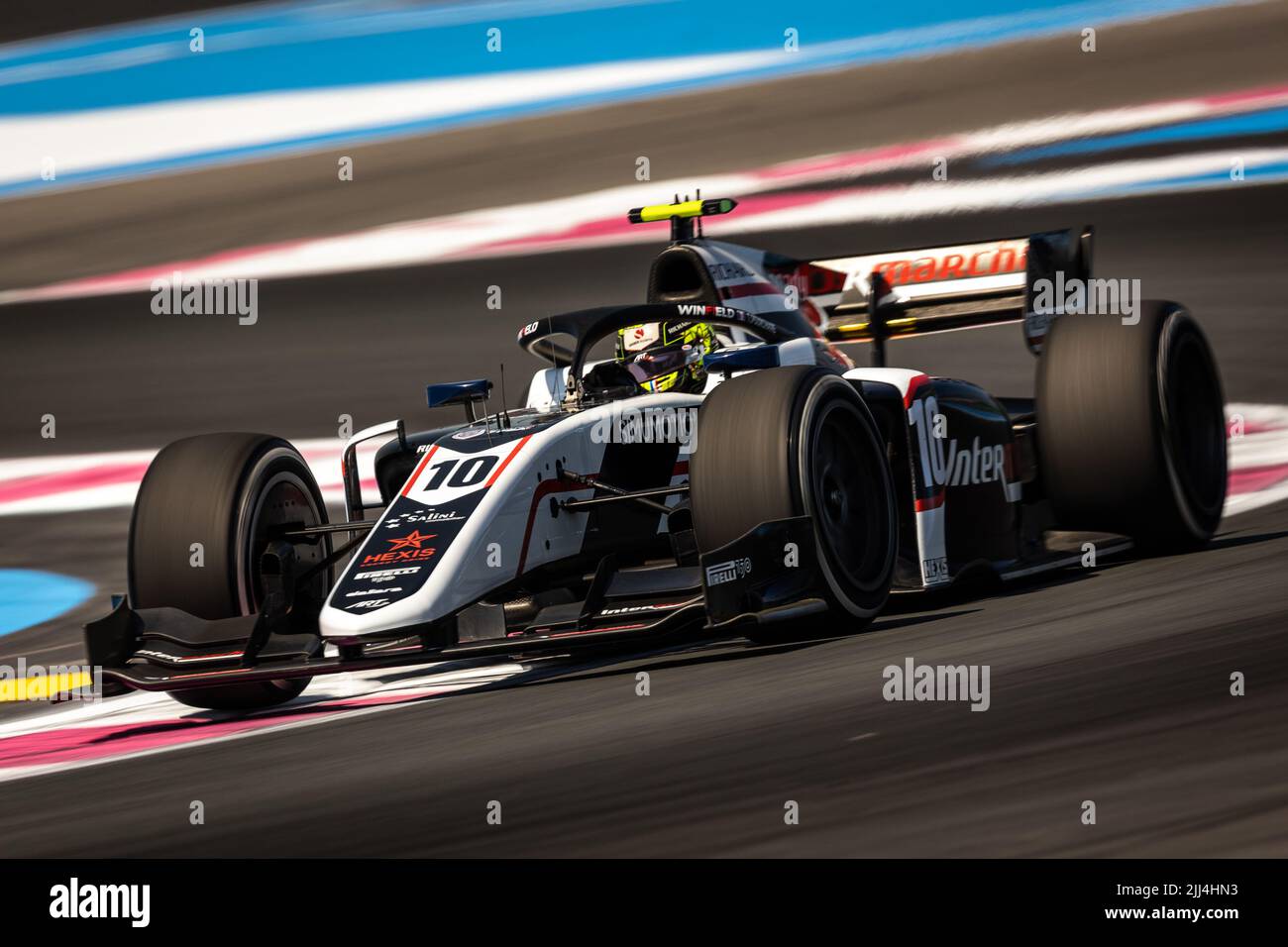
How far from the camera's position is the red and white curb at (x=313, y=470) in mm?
11237

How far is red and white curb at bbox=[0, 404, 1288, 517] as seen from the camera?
11.2m

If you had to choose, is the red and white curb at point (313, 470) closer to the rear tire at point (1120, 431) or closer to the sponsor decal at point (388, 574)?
the rear tire at point (1120, 431)

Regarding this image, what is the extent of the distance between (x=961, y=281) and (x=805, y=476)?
130 inches

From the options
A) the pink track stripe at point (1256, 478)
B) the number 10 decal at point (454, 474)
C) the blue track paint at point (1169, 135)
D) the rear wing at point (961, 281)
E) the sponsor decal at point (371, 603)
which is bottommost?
the pink track stripe at point (1256, 478)

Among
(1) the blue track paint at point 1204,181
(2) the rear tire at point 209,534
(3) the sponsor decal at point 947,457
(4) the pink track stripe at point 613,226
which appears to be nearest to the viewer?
(2) the rear tire at point 209,534

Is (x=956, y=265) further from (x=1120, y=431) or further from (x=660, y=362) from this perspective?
(x=660, y=362)

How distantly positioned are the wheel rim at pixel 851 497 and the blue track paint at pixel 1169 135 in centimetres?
1540

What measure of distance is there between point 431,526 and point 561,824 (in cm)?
250

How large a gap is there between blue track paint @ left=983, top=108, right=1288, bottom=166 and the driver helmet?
14.3 m

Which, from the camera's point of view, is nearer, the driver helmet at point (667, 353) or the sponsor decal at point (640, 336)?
the driver helmet at point (667, 353)
